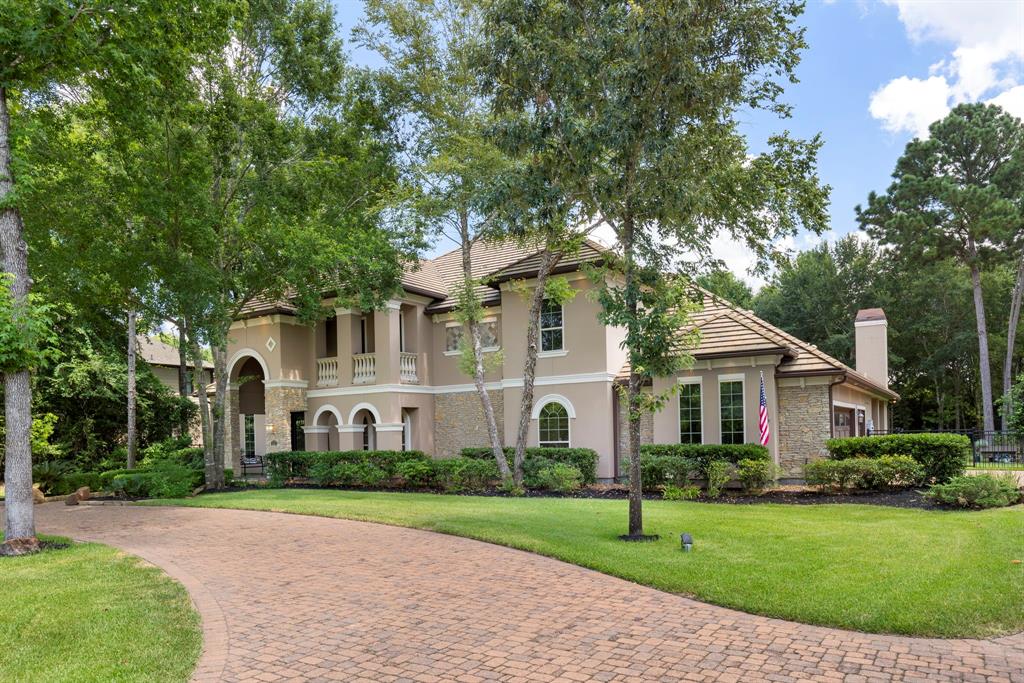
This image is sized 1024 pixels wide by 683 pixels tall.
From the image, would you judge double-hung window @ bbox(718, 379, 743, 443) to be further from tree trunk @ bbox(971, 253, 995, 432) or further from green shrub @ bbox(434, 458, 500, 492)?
tree trunk @ bbox(971, 253, 995, 432)

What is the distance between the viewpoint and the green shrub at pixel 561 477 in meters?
17.7

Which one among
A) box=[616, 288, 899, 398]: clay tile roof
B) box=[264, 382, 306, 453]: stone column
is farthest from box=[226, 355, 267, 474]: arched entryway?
box=[616, 288, 899, 398]: clay tile roof

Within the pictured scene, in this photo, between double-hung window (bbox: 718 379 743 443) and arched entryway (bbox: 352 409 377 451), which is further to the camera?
arched entryway (bbox: 352 409 377 451)

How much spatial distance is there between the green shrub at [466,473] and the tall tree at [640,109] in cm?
843

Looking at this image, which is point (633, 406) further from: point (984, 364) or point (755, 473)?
point (984, 364)

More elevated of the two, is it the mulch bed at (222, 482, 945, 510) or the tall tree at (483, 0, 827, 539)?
the tall tree at (483, 0, 827, 539)

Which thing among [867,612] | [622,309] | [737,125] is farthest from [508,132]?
[867,612]

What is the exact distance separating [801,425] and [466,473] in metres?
8.85

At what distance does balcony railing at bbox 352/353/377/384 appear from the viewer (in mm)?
23547

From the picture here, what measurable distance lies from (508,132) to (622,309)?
3453mm

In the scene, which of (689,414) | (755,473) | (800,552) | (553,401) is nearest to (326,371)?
(553,401)

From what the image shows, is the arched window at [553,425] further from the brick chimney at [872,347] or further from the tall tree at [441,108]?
the brick chimney at [872,347]

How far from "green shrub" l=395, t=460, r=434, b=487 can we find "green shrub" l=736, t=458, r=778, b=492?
324 inches

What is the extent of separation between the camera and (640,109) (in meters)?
10.2
